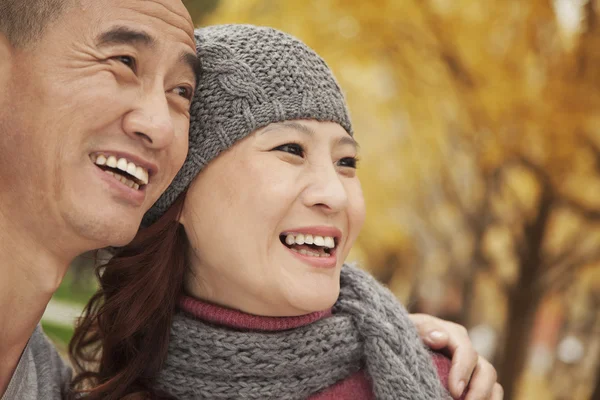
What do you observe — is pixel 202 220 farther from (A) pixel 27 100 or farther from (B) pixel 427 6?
(B) pixel 427 6

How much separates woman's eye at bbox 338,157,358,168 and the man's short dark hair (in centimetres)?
124

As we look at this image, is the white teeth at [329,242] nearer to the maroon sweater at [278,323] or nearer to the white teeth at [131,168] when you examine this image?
the maroon sweater at [278,323]

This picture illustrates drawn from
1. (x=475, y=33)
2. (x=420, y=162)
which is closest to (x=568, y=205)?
(x=475, y=33)

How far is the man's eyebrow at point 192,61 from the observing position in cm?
242

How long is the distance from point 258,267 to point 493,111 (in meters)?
4.01

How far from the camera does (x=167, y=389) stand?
2619 millimetres

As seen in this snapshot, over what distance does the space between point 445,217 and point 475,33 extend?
5.38 meters

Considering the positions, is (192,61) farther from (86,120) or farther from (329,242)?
(329,242)

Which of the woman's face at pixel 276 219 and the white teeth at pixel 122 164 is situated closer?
the white teeth at pixel 122 164

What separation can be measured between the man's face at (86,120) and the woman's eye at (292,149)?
49 centimetres

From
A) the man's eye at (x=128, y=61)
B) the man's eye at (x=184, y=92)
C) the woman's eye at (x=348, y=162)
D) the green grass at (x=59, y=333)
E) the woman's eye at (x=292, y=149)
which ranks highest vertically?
the man's eye at (x=184, y=92)

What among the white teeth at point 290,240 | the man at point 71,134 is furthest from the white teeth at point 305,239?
the man at point 71,134

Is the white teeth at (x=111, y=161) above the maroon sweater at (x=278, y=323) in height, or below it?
above

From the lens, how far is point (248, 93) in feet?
8.50
